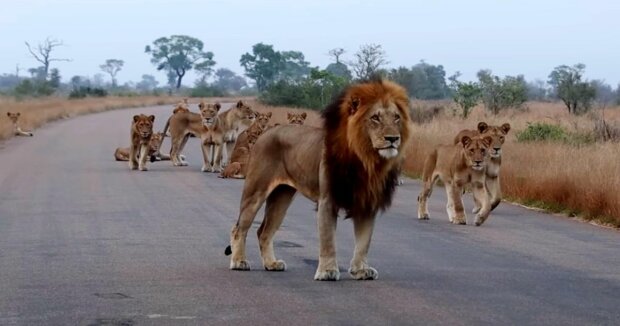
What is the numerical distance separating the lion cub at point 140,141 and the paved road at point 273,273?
4.52 metres

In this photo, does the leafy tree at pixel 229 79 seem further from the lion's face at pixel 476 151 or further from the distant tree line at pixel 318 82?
the lion's face at pixel 476 151

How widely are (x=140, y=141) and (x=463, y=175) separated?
9.99 metres

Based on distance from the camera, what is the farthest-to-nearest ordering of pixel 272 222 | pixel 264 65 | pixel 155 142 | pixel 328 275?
pixel 264 65 < pixel 155 142 < pixel 272 222 < pixel 328 275

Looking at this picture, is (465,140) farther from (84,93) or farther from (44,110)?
(84,93)

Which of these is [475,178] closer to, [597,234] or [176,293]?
[597,234]

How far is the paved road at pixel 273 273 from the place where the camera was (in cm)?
844

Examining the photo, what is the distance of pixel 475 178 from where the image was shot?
15.3 meters

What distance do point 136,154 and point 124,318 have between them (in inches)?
643

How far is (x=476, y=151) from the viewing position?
15.1 m

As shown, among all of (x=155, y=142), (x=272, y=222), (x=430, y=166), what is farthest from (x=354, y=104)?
(x=155, y=142)

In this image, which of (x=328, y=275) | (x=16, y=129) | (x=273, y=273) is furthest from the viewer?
(x=16, y=129)

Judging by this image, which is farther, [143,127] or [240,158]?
[143,127]

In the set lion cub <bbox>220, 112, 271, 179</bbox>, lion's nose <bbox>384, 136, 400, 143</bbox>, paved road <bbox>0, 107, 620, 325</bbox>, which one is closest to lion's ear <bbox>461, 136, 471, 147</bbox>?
paved road <bbox>0, 107, 620, 325</bbox>

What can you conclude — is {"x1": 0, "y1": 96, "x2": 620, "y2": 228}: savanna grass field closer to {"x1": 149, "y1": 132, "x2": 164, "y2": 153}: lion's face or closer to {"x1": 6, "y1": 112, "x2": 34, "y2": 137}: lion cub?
{"x1": 149, "y1": 132, "x2": 164, "y2": 153}: lion's face
